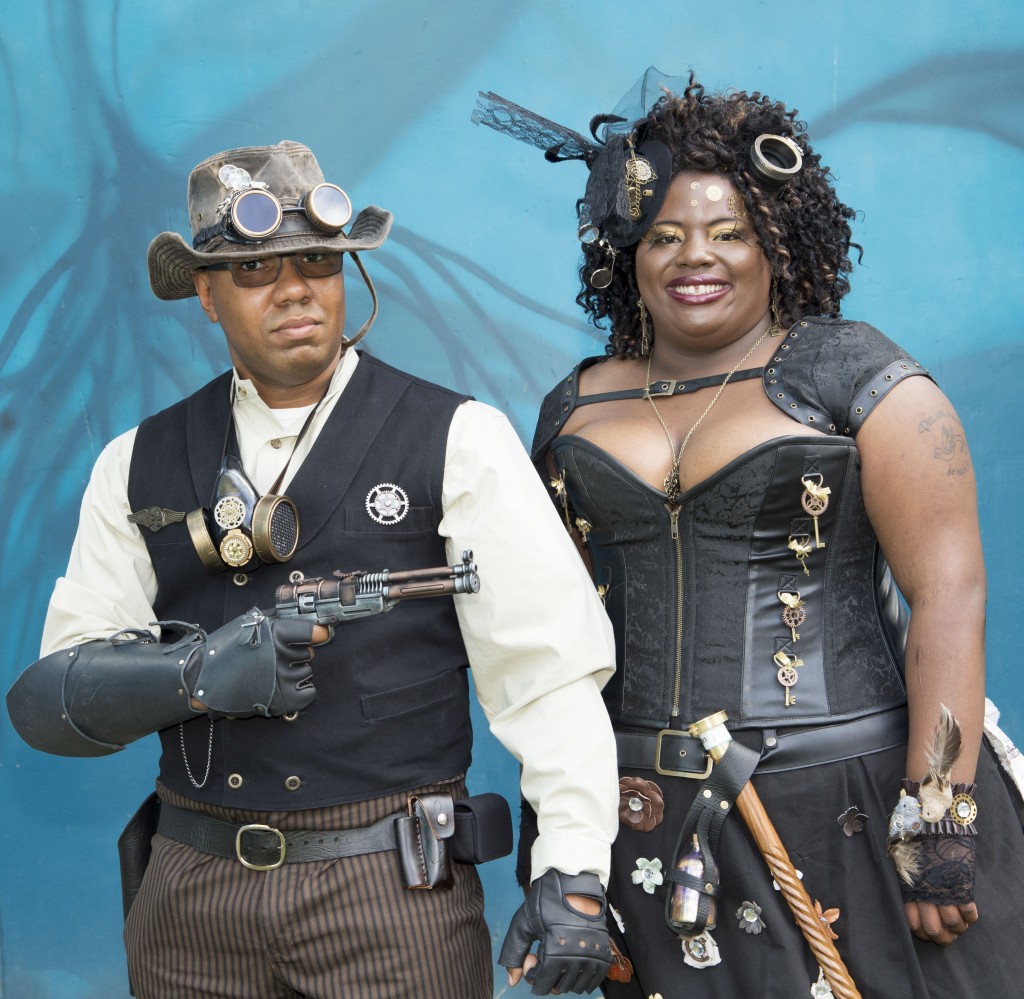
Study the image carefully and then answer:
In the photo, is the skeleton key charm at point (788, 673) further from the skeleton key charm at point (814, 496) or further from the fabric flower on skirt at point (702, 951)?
the fabric flower on skirt at point (702, 951)

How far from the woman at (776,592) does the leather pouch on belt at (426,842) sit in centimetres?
43

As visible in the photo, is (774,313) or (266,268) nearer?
(266,268)

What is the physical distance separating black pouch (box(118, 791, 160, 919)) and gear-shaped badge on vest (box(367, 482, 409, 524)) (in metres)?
0.80

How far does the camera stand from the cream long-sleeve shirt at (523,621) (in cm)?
233

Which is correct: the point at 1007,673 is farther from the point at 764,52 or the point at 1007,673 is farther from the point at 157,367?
the point at 157,367

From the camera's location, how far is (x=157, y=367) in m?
3.80

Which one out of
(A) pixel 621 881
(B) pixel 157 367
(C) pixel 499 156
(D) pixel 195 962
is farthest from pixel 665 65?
(D) pixel 195 962

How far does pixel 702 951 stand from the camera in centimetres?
255

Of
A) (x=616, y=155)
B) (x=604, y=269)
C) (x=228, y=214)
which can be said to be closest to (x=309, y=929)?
(x=228, y=214)

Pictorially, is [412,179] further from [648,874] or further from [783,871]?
[783,871]

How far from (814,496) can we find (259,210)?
118cm

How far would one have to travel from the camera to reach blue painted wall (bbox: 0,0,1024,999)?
147 inches

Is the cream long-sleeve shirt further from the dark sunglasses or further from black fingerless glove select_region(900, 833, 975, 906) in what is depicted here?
black fingerless glove select_region(900, 833, 975, 906)

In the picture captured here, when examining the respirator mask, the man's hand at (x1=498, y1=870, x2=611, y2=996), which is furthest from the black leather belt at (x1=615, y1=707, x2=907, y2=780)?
the respirator mask
